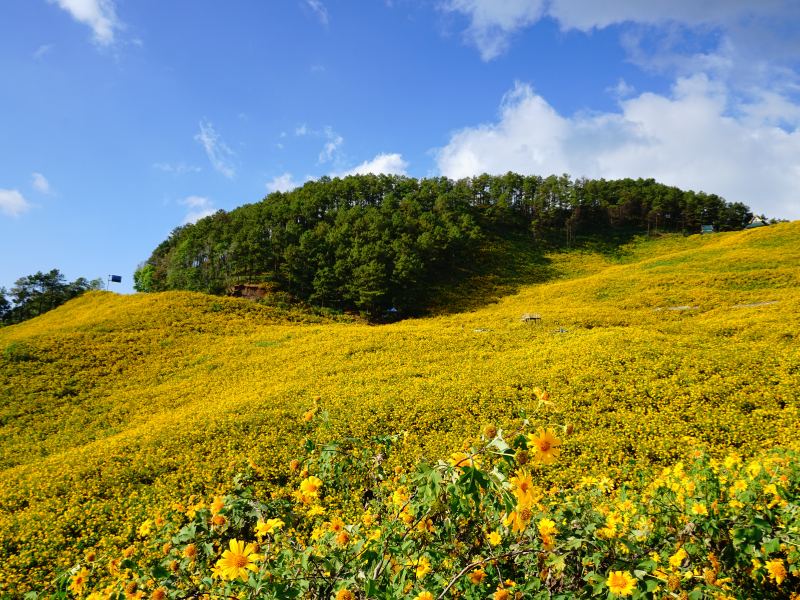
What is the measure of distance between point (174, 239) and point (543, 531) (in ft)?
272

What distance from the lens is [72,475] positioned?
12398 mm

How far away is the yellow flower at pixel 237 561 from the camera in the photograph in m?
2.73

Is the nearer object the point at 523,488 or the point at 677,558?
the point at 523,488

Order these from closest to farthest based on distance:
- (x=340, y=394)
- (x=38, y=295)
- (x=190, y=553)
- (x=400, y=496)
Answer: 1. (x=190, y=553)
2. (x=400, y=496)
3. (x=340, y=394)
4. (x=38, y=295)

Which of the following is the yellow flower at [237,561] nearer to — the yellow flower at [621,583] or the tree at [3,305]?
the yellow flower at [621,583]

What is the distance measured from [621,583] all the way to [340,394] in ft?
44.8

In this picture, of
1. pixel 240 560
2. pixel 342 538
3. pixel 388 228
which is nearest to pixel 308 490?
pixel 342 538

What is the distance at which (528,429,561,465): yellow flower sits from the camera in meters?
2.62

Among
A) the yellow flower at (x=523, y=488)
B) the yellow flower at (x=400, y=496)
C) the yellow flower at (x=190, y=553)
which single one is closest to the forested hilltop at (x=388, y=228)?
the yellow flower at (x=400, y=496)

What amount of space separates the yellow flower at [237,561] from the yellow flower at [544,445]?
6.13ft

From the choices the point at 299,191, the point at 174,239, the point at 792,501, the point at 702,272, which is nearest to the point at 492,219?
the point at 299,191

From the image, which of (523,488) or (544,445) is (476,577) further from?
(544,445)

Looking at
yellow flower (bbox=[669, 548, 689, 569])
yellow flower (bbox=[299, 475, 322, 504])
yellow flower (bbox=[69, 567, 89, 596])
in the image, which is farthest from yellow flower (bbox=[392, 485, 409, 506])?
yellow flower (bbox=[69, 567, 89, 596])

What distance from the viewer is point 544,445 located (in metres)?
2.66
